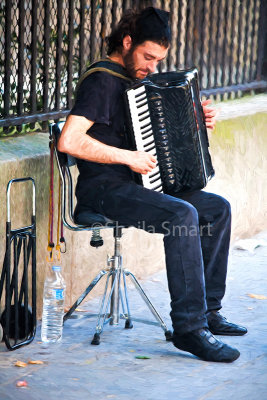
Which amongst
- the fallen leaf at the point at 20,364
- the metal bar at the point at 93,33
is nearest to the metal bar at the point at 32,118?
the metal bar at the point at 93,33

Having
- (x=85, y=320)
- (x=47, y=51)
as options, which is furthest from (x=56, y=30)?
(x=85, y=320)

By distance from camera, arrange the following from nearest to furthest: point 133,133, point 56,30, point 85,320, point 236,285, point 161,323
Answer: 1. point 133,133
2. point 161,323
3. point 85,320
4. point 56,30
5. point 236,285

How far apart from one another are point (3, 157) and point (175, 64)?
232 cm

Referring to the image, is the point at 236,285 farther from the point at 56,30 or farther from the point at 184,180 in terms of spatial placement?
the point at 56,30

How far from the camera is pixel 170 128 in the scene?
14.6 feet

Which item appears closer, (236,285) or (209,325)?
(209,325)

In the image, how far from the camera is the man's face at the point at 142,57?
4.44 m

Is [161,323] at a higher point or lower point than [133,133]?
lower

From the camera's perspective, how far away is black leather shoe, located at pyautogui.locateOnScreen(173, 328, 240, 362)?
4.24 metres

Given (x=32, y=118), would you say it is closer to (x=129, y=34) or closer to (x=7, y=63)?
(x=7, y=63)

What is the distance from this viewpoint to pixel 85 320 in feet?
16.1

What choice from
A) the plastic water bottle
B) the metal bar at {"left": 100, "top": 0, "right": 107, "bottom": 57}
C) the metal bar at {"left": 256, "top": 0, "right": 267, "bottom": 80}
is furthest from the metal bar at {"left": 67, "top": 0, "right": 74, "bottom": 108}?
the metal bar at {"left": 256, "top": 0, "right": 267, "bottom": 80}

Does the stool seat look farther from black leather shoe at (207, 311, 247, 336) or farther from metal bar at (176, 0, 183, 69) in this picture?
metal bar at (176, 0, 183, 69)

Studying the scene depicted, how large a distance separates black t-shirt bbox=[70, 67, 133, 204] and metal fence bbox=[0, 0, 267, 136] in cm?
69
